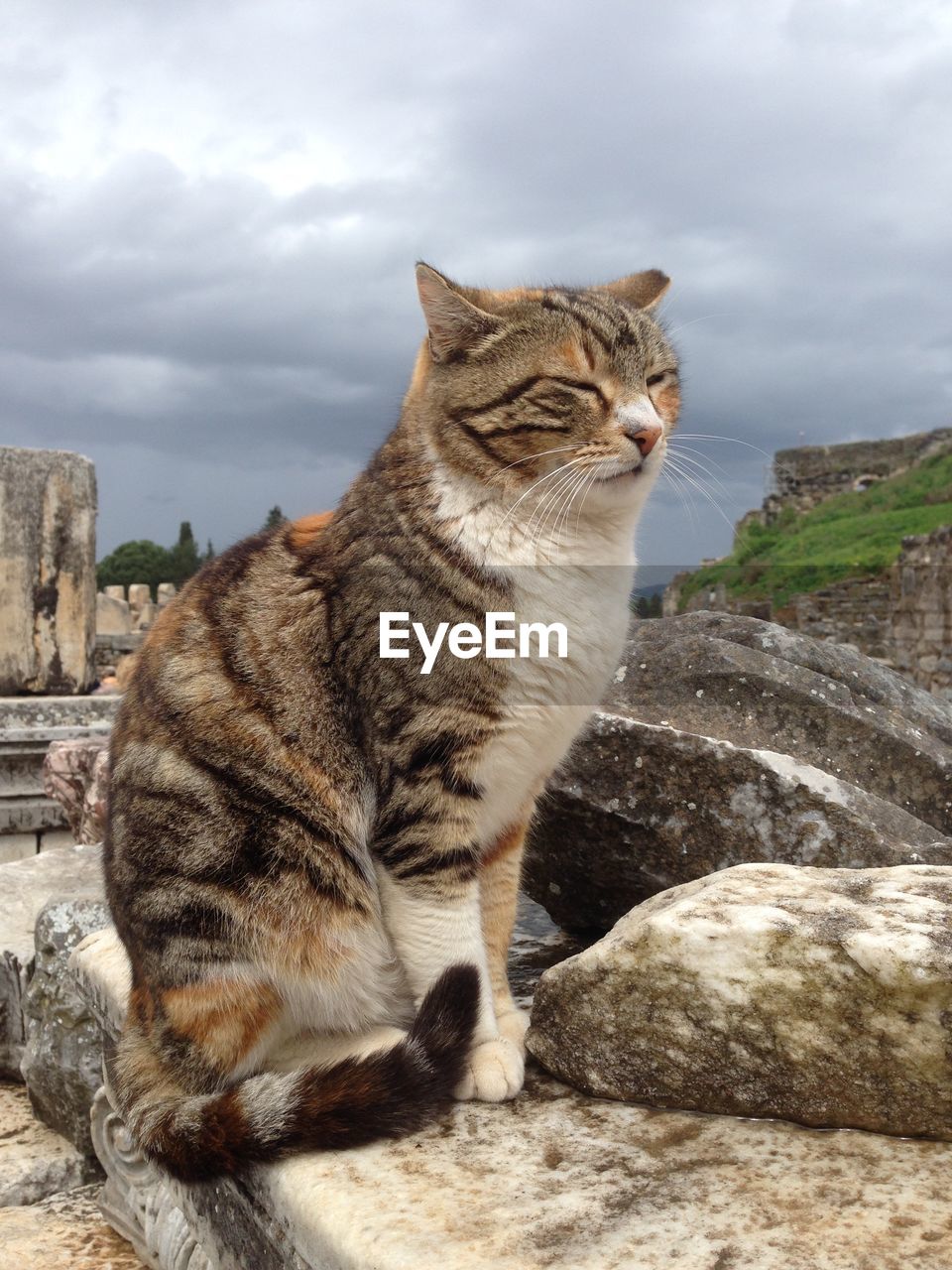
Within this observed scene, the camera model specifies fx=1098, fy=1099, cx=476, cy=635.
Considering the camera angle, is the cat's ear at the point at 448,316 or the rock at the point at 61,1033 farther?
the rock at the point at 61,1033

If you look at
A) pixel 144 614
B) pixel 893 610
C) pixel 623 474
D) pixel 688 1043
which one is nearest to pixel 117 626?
pixel 144 614

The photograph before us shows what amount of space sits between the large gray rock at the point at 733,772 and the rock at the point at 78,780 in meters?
3.00

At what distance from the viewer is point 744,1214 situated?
66.6 inches

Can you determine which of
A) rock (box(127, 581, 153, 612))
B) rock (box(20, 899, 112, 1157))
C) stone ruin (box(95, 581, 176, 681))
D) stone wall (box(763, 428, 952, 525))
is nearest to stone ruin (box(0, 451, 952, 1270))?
rock (box(20, 899, 112, 1157))

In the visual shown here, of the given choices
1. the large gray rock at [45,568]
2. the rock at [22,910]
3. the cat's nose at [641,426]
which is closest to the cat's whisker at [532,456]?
the cat's nose at [641,426]

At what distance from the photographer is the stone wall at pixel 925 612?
14.9m

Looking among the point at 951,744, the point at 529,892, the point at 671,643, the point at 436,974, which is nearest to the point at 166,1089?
the point at 436,974

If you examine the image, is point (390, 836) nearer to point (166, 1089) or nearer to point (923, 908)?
point (166, 1089)

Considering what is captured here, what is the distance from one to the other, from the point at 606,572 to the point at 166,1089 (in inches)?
55.4

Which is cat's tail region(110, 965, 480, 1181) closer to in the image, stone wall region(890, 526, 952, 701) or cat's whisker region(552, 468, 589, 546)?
cat's whisker region(552, 468, 589, 546)

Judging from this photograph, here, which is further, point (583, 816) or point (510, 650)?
point (583, 816)

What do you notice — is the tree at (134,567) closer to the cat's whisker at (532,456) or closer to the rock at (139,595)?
the rock at (139,595)

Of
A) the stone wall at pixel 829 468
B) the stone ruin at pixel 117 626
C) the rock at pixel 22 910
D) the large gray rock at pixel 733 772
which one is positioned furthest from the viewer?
the stone wall at pixel 829 468

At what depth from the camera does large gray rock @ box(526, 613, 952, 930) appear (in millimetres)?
2633
